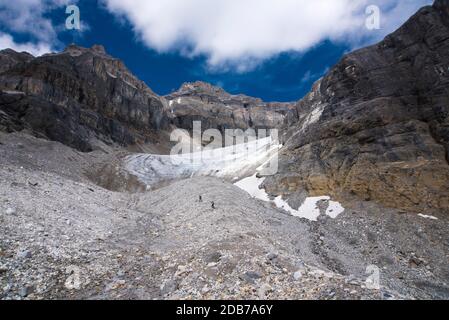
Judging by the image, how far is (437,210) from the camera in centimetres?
1988

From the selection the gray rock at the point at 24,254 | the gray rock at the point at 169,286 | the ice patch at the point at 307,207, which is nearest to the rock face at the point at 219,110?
the ice patch at the point at 307,207

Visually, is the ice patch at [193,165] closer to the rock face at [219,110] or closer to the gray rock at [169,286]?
the gray rock at [169,286]

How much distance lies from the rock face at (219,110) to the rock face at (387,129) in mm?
103013

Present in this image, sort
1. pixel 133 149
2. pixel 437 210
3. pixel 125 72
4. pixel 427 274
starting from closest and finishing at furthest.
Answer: pixel 427 274 < pixel 437 210 < pixel 133 149 < pixel 125 72

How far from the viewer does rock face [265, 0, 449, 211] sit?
21984 mm

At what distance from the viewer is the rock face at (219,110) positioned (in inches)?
5335

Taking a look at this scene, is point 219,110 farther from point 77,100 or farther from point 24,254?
point 24,254

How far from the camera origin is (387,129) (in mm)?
24969

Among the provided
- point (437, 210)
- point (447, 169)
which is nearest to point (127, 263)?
point (437, 210)

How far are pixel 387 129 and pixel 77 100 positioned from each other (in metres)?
74.0

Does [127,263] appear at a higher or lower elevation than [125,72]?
lower

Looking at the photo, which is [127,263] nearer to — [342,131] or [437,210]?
[437,210]
